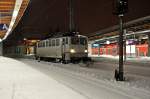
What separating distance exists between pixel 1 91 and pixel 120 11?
6718 millimetres

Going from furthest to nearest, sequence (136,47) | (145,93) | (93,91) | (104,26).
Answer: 1. (104,26)
2. (136,47)
3. (93,91)
4. (145,93)

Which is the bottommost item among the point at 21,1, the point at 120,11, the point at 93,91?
the point at 93,91

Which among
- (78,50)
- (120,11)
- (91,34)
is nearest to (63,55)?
(78,50)

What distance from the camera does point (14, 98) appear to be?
391 inches

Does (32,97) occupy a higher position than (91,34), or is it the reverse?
(91,34)

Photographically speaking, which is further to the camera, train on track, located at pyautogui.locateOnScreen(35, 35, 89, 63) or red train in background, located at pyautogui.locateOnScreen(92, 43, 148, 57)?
red train in background, located at pyautogui.locateOnScreen(92, 43, 148, 57)

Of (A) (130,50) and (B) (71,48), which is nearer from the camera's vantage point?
(B) (71,48)

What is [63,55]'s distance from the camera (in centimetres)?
3472

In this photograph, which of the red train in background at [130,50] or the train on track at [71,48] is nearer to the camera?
the train on track at [71,48]

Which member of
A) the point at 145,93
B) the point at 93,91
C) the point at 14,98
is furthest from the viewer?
the point at 93,91

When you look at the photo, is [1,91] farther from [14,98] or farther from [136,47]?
[136,47]

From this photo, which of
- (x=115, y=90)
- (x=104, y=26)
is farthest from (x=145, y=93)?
(x=104, y=26)

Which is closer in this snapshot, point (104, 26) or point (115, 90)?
point (115, 90)

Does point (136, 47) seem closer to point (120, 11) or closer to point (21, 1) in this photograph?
point (21, 1)
